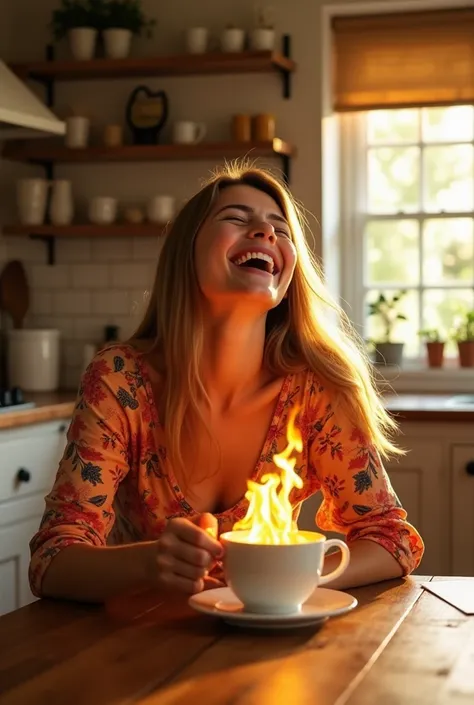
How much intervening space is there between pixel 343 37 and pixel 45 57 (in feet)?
3.88

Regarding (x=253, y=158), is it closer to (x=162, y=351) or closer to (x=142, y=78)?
(x=142, y=78)

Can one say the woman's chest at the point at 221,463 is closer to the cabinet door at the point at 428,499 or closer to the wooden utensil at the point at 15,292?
the cabinet door at the point at 428,499

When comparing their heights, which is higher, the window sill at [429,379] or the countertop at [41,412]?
the window sill at [429,379]

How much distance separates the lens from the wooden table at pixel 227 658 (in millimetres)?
1110

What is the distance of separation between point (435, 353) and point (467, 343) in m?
0.13

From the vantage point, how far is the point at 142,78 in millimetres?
4445

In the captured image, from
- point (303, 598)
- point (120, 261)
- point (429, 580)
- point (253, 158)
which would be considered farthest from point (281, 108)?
point (303, 598)

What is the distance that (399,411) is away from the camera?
Result: 145 inches

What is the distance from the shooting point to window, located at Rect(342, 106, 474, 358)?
14.7ft

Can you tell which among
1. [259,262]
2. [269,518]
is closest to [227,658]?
[269,518]

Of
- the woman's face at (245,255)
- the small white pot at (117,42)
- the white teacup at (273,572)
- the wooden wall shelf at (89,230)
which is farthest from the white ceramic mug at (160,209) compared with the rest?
the white teacup at (273,572)

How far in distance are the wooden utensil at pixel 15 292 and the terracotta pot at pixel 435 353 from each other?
1598mm

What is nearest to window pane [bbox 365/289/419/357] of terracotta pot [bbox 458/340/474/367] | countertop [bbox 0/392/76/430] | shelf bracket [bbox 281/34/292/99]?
terracotta pot [bbox 458/340/474/367]

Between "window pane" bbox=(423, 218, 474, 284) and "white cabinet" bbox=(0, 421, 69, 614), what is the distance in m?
1.72
